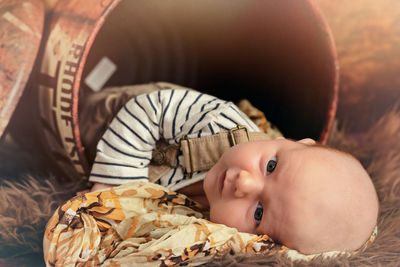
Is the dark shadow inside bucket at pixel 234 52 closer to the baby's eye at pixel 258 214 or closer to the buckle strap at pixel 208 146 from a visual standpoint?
the buckle strap at pixel 208 146

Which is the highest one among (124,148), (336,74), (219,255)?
(336,74)

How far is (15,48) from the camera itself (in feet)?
3.19

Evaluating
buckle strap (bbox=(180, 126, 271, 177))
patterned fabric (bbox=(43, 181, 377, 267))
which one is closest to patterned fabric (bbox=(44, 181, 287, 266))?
patterned fabric (bbox=(43, 181, 377, 267))

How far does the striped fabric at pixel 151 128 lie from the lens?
1089 millimetres

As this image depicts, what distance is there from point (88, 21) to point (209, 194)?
563mm

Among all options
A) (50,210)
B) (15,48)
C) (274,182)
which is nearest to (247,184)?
(274,182)

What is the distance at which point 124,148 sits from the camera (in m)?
1.09

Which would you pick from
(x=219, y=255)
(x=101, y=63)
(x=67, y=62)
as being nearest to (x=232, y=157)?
(x=219, y=255)

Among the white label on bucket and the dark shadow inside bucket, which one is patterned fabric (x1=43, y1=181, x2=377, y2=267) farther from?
the white label on bucket

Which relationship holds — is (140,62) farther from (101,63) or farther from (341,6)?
(341,6)

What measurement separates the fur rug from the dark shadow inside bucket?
257 mm

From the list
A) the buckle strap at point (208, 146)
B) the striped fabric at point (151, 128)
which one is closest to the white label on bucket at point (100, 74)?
the striped fabric at point (151, 128)

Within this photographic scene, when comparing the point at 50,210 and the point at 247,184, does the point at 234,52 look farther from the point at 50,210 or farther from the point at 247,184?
the point at 50,210

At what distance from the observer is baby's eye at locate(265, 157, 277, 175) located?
92cm
